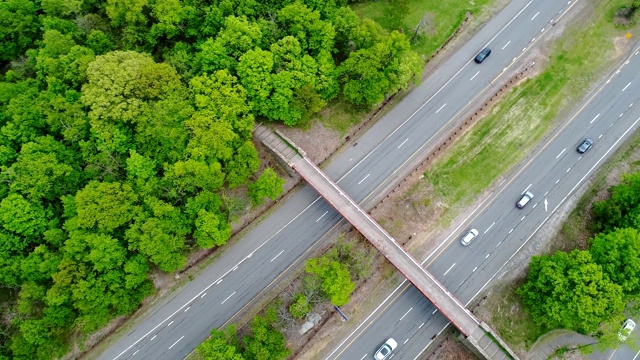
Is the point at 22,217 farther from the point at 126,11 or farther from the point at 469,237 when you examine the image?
A: the point at 469,237

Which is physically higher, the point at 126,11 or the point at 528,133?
the point at 528,133

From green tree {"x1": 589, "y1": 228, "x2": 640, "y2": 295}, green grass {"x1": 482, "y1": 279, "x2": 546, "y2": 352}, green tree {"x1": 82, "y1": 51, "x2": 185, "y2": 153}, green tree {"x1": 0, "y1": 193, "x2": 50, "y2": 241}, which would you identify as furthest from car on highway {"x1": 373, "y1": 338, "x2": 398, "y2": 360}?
green tree {"x1": 0, "y1": 193, "x2": 50, "y2": 241}

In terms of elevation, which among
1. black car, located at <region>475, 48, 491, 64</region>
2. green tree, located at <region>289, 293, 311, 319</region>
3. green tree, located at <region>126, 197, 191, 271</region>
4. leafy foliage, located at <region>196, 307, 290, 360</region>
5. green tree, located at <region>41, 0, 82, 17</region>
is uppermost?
black car, located at <region>475, 48, 491, 64</region>

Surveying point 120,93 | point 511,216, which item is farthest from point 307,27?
point 511,216

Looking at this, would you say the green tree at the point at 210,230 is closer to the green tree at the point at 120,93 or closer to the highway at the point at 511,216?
the green tree at the point at 120,93

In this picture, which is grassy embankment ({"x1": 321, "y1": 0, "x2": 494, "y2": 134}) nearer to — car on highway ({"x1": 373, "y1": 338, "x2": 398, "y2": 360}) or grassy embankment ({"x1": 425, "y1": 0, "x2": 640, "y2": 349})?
grassy embankment ({"x1": 425, "y1": 0, "x2": 640, "y2": 349})

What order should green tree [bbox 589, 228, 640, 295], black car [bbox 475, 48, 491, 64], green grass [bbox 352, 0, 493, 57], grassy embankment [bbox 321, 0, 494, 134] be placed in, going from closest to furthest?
green tree [bbox 589, 228, 640, 295] → black car [bbox 475, 48, 491, 64] → grassy embankment [bbox 321, 0, 494, 134] → green grass [bbox 352, 0, 493, 57]

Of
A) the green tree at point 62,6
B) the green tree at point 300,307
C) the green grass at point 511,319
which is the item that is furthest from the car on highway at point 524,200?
the green tree at point 62,6
